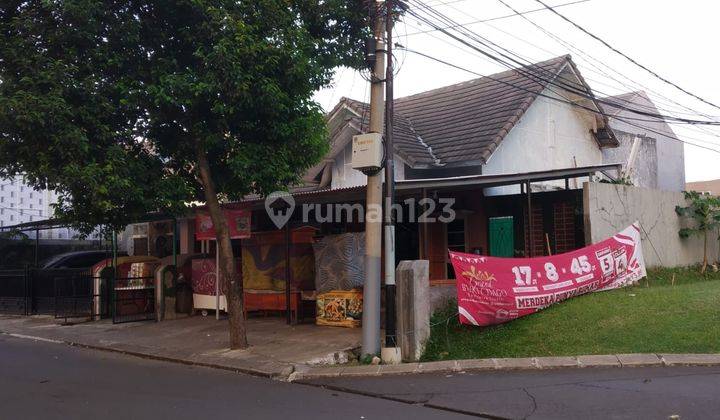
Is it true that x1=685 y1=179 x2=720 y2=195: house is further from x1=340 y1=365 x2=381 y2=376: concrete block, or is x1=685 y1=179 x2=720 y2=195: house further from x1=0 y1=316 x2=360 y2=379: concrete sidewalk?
x1=340 y1=365 x2=381 y2=376: concrete block

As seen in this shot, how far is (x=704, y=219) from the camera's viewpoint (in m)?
16.2

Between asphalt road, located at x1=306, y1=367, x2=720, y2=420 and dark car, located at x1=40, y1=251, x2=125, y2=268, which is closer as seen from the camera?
asphalt road, located at x1=306, y1=367, x2=720, y2=420

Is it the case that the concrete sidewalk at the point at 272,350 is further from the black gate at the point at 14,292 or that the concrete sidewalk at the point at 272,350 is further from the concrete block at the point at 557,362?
the black gate at the point at 14,292

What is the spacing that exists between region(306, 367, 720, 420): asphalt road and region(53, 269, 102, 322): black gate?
1005 centimetres

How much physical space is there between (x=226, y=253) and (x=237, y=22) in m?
3.95

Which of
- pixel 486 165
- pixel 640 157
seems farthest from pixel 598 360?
pixel 640 157

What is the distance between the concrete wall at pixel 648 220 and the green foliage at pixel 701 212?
172 mm

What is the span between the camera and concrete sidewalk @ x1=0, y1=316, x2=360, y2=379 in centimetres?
1005

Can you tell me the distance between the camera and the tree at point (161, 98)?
920 centimetres

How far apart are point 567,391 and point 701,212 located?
11.2m

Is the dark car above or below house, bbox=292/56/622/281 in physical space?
below

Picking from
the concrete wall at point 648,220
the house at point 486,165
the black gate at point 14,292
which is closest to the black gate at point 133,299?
the house at point 486,165

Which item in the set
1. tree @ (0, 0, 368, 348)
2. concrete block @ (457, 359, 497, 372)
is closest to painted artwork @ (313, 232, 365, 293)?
tree @ (0, 0, 368, 348)

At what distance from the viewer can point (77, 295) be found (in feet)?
56.4
